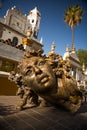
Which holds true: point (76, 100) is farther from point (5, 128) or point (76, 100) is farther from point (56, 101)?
point (5, 128)

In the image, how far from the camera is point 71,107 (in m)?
2.18

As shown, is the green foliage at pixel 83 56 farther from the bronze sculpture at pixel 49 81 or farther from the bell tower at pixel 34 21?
the bronze sculpture at pixel 49 81

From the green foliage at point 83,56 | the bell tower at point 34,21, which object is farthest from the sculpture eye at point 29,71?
the bell tower at point 34,21

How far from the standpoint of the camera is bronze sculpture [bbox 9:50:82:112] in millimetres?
1765

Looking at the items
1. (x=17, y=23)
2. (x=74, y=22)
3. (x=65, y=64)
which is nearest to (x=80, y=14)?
(x=74, y=22)

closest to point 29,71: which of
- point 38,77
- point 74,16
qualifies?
point 38,77

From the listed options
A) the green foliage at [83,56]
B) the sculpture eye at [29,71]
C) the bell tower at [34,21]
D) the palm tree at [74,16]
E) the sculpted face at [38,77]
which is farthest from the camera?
the bell tower at [34,21]

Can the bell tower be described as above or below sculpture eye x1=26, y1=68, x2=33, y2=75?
above

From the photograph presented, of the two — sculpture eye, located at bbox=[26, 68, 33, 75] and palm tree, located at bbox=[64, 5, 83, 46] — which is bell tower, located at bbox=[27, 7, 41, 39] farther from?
sculpture eye, located at bbox=[26, 68, 33, 75]

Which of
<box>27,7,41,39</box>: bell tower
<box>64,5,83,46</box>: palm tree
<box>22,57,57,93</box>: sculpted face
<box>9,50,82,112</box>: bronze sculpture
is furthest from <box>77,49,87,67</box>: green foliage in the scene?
<box>22,57,57,93</box>: sculpted face

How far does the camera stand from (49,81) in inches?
70.2

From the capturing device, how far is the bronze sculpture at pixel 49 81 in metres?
1.76

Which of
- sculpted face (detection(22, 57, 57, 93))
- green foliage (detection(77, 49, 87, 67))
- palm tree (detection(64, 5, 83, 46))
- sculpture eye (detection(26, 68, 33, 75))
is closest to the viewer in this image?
sculpted face (detection(22, 57, 57, 93))

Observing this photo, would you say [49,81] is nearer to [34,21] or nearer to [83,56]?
[83,56]
